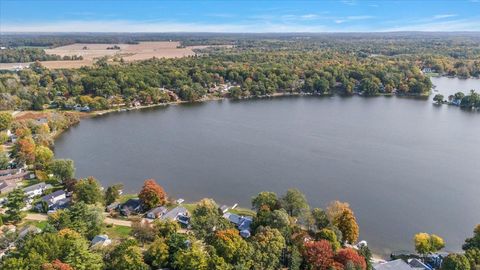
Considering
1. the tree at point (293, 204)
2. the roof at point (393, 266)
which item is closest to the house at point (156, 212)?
the tree at point (293, 204)

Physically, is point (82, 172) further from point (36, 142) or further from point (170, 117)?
point (170, 117)

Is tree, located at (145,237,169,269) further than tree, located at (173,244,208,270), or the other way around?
tree, located at (145,237,169,269)

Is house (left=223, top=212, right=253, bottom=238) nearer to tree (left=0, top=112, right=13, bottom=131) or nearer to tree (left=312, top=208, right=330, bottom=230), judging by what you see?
tree (left=312, top=208, right=330, bottom=230)

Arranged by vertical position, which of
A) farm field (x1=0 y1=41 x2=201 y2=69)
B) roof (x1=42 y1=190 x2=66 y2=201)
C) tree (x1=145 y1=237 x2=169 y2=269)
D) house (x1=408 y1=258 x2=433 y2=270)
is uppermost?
farm field (x1=0 y1=41 x2=201 y2=69)

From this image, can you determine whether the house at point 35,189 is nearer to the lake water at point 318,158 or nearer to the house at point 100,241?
the lake water at point 318,158

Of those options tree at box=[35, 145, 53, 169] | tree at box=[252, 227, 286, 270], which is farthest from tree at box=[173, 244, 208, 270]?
tree at box=[35, 145, 53, 169]

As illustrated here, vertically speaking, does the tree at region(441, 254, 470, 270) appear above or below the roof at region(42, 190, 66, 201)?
above
